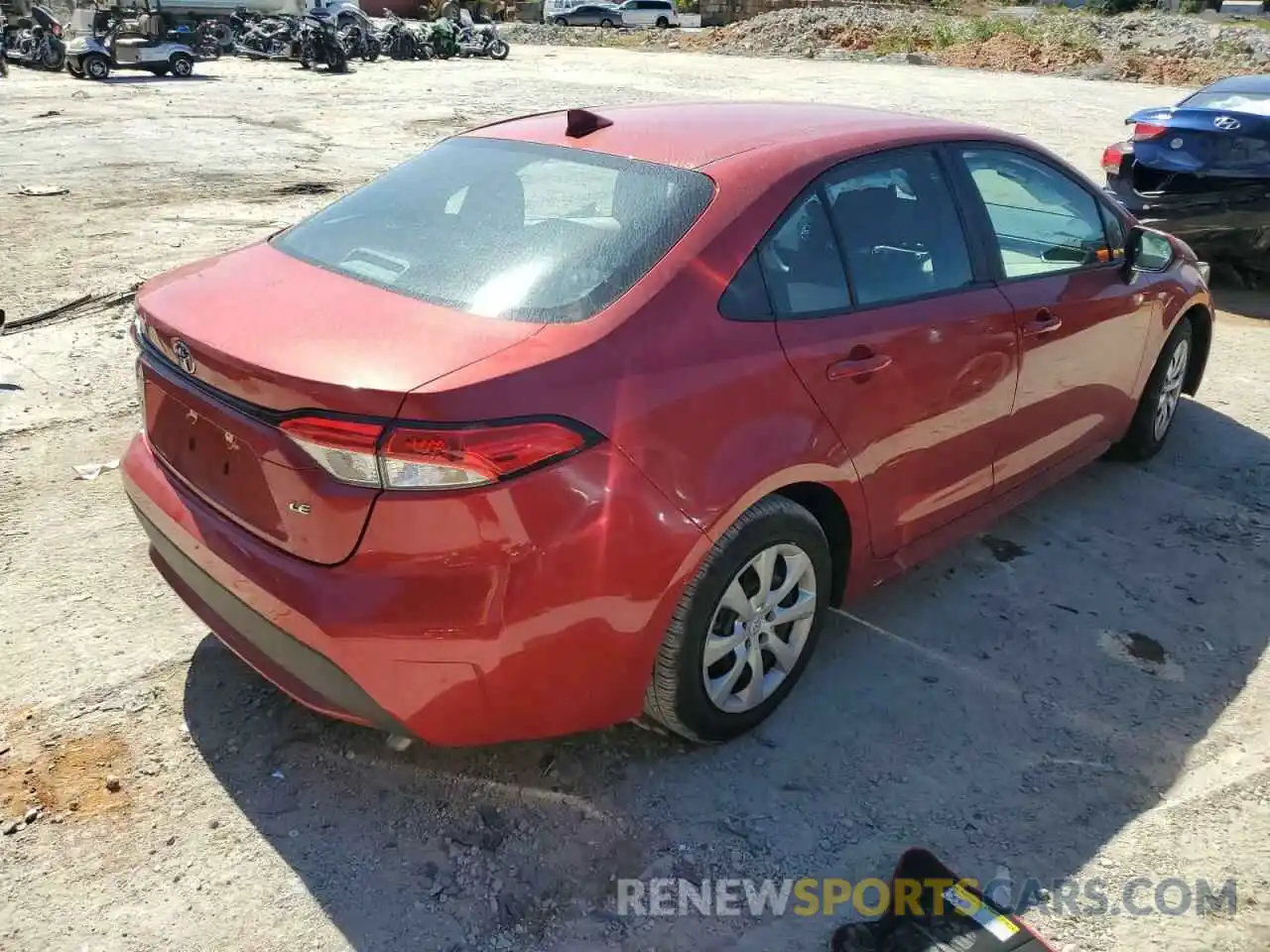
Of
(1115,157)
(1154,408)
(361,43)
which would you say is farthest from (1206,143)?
(361,43)

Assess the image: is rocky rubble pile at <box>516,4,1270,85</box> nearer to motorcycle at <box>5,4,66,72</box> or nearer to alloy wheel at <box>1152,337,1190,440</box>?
motorcycle at <box>5,4,66,72</box>

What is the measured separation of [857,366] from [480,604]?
132 centimetres

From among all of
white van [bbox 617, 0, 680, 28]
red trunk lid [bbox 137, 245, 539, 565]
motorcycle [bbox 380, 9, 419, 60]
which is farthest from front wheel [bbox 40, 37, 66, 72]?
red trunk lid [bbox 137, 245, 539, 565]

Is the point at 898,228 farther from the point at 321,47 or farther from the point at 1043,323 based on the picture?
the point at 321,47

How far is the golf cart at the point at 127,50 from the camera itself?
74.6ft

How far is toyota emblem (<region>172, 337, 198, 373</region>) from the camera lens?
257 centimetres

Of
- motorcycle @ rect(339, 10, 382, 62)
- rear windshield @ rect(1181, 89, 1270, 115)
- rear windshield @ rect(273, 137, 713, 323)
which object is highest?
motorcycle @ rect(339, 10, 382, 62)

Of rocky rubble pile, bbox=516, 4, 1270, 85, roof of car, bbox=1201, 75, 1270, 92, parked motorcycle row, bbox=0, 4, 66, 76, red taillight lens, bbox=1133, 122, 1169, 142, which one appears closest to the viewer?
red taillight lens, bbox=1133, 122, 1169, 142

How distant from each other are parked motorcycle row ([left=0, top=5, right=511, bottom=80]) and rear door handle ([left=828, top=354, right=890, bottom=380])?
25.1 meters

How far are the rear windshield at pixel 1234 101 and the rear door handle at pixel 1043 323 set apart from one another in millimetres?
4563

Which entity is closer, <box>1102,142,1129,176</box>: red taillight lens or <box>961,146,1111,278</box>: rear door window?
<box>961,146,1111,278</box>: rear door window

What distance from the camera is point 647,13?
44656mm

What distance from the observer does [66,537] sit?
12.8 feet

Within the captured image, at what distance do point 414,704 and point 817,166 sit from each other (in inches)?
73.5
